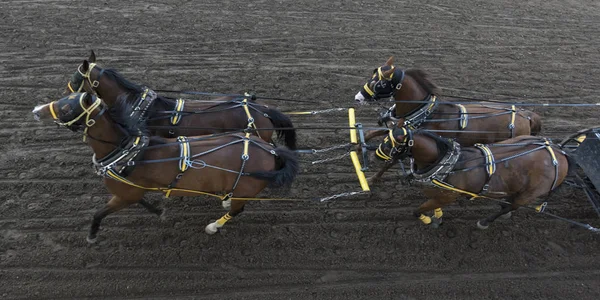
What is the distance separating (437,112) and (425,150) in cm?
115

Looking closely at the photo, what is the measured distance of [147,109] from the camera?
4.34 metres

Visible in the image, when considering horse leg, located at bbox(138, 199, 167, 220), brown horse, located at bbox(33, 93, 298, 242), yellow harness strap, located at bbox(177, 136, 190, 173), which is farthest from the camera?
horse leg, located at bbox(138, 199, 167, 220)

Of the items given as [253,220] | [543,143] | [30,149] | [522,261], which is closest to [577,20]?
[543,143]

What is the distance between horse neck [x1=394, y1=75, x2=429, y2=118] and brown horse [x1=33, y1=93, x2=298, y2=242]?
6.07 ft

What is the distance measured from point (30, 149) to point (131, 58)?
3.04m

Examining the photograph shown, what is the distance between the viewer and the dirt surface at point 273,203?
4.12 meters

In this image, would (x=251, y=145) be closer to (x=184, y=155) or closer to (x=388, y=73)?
(x=184, y=155)

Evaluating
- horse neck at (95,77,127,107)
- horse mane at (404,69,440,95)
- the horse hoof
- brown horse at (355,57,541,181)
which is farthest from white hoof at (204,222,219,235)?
the horse hoof

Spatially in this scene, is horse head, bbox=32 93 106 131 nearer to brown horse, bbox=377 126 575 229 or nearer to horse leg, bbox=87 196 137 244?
horse leg, bbox=87 196 137 244

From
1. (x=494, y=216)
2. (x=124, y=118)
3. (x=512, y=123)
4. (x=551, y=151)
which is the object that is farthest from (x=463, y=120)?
(x=124, y=118)

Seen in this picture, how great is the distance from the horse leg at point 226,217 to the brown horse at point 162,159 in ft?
0.04

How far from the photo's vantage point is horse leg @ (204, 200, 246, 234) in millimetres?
4254

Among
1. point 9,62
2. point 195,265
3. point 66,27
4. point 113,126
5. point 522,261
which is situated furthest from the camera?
point 66,27

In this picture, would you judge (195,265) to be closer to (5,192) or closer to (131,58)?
(5,192)
